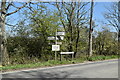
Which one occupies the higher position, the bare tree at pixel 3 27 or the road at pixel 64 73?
the bare tree at pixel 3 27

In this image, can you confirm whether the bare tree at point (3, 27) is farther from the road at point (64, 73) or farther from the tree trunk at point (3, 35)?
the road at point (64, 73)

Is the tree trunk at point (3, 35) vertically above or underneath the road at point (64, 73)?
above

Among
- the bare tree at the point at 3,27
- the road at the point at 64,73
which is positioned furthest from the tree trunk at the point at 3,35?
the road at the point at 64,73

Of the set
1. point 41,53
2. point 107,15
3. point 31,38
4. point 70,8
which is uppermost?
point 107,15

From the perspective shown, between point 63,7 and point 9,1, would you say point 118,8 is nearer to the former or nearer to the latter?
point 63,7

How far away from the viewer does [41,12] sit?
13320mm

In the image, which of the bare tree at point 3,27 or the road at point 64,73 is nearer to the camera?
the road at point 64,73

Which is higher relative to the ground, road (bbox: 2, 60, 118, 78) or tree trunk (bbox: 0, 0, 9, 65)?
tree trunk (bbox: 0, 0, 9, 65)

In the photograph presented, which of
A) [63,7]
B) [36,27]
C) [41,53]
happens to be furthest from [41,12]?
Result: [63,7]

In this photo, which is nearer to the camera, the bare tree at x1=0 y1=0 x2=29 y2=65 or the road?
the road

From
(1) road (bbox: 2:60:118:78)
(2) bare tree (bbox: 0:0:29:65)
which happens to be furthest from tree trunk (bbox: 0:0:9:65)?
(1) road (bbox: 2:60:118:78)

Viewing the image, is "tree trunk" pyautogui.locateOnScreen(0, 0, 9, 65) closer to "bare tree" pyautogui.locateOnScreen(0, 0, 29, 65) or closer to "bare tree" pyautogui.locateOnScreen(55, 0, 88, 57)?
"bare tree" pyautogui.locateOnScreen(0, 0, 29, 65)

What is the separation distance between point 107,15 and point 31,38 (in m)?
29.4

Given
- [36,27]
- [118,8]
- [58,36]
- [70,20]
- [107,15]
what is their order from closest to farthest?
[58,36] → [36,27] → [70,20] → [118,8] → [107,15]
